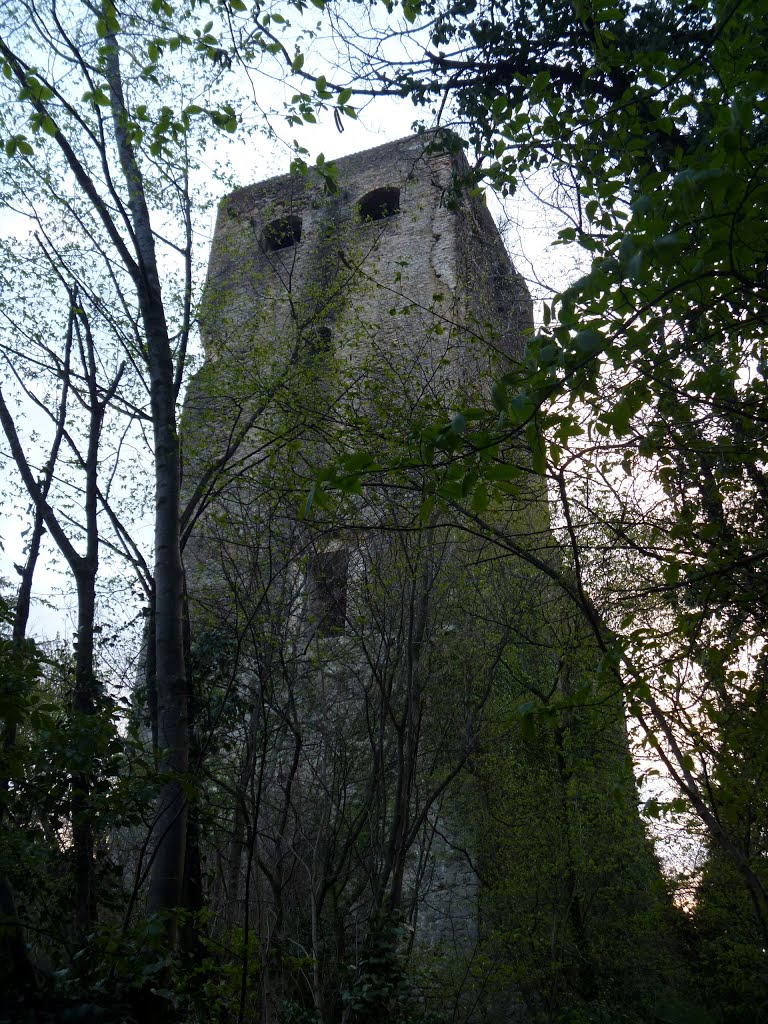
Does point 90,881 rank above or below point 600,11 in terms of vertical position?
below

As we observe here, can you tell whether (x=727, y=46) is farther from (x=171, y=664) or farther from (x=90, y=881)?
(x=90, y=881)

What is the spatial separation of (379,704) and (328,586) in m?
1.33

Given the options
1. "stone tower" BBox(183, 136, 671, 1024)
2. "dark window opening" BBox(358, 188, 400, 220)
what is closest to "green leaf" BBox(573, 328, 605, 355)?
"stone tower" BBox(183, 136, 671, 1024)

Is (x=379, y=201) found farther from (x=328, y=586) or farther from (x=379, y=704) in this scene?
(x=379, y=704)

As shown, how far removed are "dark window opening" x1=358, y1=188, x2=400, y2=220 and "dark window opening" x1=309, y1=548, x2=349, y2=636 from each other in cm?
1264

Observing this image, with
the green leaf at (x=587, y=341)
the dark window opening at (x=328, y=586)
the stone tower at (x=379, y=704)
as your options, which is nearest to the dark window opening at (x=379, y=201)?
the stone tower at (x=379, y=704)

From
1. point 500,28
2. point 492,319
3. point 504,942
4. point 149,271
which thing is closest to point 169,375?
point 149,271

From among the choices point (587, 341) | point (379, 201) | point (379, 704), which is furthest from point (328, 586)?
point (379, 201)

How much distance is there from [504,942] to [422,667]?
10.5ft

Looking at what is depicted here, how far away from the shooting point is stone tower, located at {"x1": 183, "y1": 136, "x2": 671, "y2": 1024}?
5914 millimetres

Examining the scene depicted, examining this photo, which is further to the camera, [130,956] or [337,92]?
[337,92]

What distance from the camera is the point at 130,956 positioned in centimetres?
322

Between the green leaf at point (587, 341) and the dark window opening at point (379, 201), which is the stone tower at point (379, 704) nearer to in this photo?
the green leaf at point (587, 341)

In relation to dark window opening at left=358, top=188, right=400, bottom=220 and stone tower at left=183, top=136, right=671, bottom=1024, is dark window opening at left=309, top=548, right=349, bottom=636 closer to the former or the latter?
stone tower at left=183, top=136, right=671, bottom=1024
